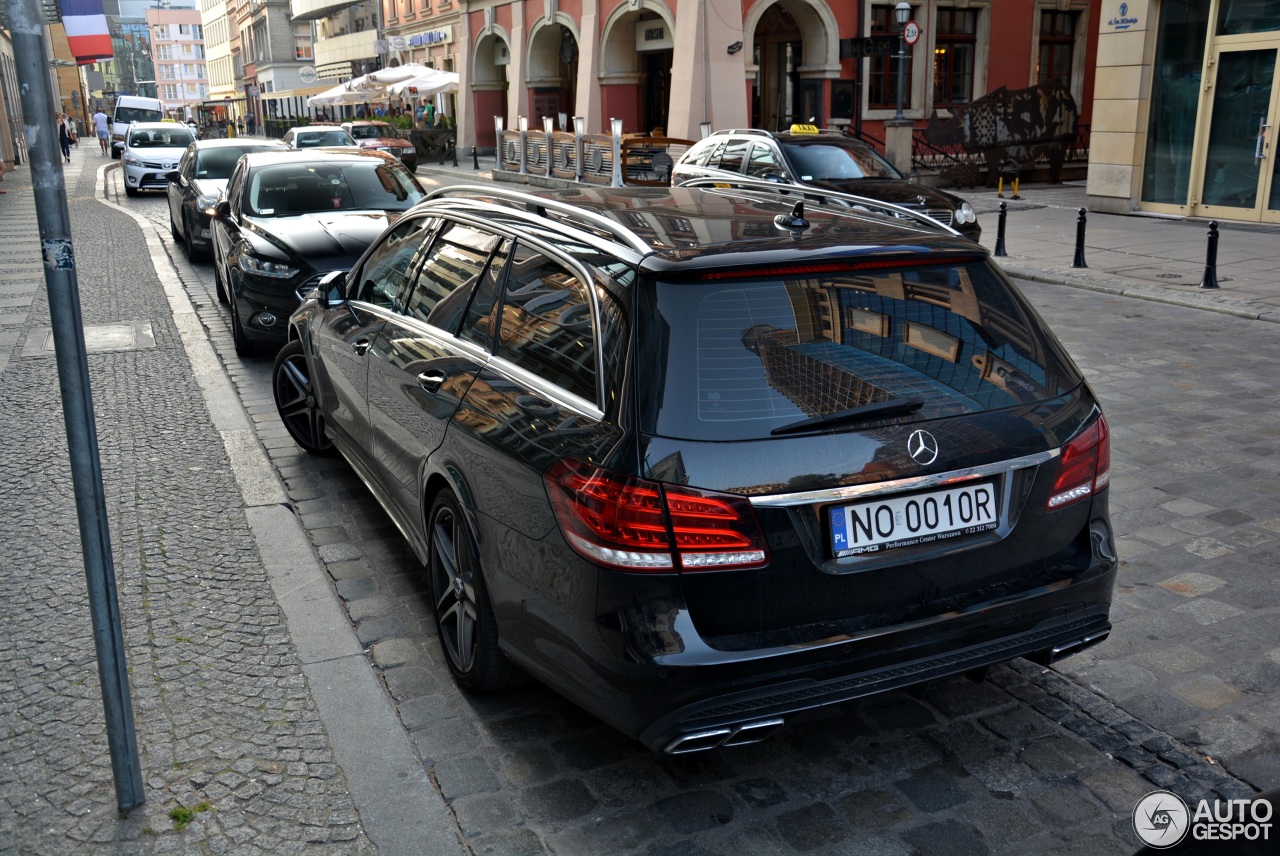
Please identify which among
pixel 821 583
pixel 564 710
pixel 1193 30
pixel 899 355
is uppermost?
pixel 1193 30

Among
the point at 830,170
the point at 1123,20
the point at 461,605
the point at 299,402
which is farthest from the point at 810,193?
the point at 461,605

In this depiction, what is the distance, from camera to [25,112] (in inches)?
111

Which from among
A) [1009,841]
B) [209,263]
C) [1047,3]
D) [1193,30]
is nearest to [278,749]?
[1009,841]

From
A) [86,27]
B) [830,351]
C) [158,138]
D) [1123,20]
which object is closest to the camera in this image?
[830,351]

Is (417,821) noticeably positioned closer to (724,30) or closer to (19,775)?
(19,775)

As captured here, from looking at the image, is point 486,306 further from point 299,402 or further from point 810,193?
point 810,193

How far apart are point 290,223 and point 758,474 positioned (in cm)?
777

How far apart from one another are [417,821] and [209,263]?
13.9 metres

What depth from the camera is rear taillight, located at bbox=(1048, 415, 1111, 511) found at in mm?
3393

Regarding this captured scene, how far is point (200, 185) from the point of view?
15.7 meters

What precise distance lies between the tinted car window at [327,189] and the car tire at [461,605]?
22.6ft

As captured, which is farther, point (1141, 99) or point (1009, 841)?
point (1141, 99)

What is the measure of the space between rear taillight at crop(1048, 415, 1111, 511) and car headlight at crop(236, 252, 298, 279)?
698 cm

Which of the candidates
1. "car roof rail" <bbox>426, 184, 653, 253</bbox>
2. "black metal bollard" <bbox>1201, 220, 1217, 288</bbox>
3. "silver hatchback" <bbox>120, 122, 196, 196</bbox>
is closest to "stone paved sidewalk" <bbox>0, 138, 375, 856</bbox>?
"car roof rail" <bbox>426, 184, 653, 253</bbox>
